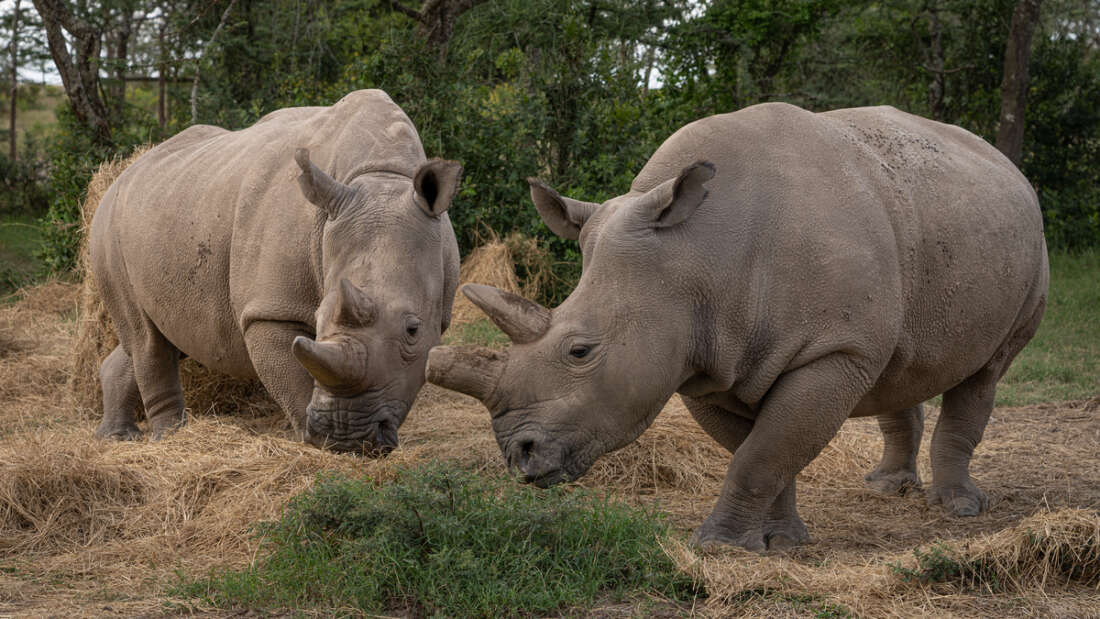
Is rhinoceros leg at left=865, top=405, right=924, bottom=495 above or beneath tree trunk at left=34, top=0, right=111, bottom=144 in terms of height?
beneath

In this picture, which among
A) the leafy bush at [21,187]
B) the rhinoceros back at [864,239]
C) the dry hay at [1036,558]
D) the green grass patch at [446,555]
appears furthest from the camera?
the leafy bush at [21,187]

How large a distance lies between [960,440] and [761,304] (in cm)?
194

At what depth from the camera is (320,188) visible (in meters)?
5.70

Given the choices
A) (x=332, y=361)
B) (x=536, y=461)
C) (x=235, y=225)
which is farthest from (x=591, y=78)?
(x=536, y=461)

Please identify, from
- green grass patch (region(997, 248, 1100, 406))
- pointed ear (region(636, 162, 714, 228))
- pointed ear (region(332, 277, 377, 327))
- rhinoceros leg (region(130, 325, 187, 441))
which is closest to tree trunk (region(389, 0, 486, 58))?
rhinoceros leg (region(130, 325, 187, 441))

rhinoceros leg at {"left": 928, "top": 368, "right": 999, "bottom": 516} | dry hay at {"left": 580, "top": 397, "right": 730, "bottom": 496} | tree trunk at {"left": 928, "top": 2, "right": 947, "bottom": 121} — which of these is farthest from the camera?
tree trunk at {"left": 928, "top": 2, "right": 947, "bottom": 121}

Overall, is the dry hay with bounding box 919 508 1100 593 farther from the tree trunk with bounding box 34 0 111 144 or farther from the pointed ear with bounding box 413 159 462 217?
the tree trunk with bounding box 34 0 111 144

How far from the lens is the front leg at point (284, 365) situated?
19.6ft

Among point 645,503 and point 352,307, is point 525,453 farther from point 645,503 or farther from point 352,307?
point 645,503

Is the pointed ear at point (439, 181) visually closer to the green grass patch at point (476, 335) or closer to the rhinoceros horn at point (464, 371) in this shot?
the rhinoceros horn at point (464, 371)

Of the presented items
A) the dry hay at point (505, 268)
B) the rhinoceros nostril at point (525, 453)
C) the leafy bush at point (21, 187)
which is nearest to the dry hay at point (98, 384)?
the dry hay at point (505, 268)

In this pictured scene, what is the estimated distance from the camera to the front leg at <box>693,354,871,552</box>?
4723mm

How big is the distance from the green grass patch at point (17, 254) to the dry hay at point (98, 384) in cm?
446

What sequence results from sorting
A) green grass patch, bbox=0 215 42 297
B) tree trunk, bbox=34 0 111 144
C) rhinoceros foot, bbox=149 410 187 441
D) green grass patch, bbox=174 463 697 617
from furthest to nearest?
green grass patch, bbox=0 215 42 297 < tree trunk, bbox=34 0 111 144 < rhinoceros foot, bbox=149 410 187 441 < green grass patch, bbox=174 463 697 617
